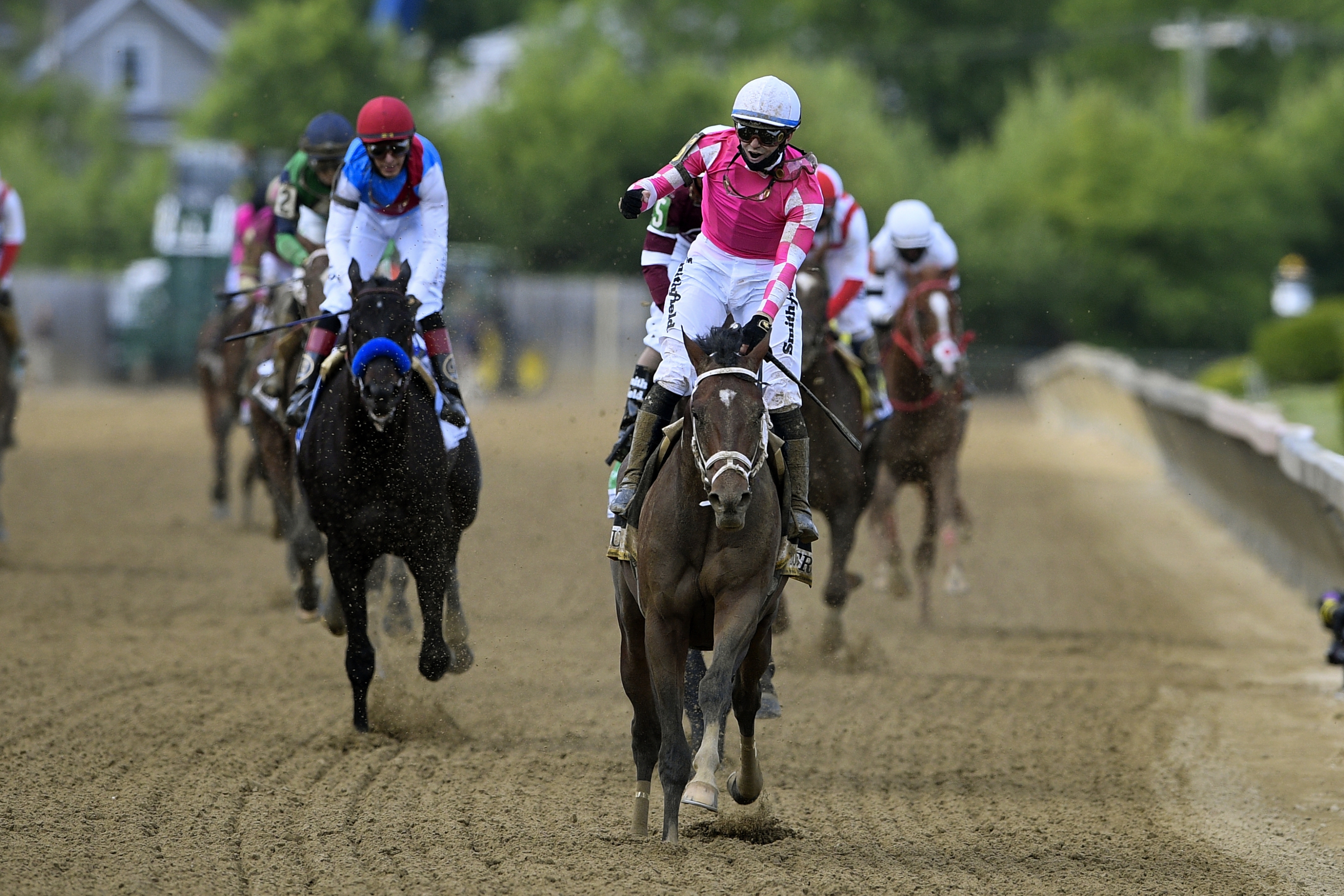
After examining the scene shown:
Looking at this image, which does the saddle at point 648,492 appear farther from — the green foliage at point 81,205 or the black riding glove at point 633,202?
the green foliage at point 81,205

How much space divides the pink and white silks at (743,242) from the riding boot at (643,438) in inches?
9.3

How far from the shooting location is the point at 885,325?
483 inches

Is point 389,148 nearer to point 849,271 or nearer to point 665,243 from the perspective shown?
point 665,243

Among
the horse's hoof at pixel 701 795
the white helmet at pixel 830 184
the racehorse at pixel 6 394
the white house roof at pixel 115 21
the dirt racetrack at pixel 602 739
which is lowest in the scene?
the dirt racetrack at pixel 602 739

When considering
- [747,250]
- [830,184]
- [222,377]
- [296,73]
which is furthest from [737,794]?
[296,73]

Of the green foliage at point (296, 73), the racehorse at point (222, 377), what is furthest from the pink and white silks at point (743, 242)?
the green foliage at point (296, 73)

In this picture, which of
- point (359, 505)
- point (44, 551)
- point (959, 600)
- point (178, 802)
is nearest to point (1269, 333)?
point (959, 600)

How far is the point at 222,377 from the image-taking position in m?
15.0

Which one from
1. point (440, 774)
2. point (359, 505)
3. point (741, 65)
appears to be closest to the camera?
point (440, 774)

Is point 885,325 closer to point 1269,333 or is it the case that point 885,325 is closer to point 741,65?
point 1269,333

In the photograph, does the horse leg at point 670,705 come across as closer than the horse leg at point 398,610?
Yes

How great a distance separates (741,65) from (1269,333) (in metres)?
21.8

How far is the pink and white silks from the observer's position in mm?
6836

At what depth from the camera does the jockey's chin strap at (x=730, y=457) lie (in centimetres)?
587
